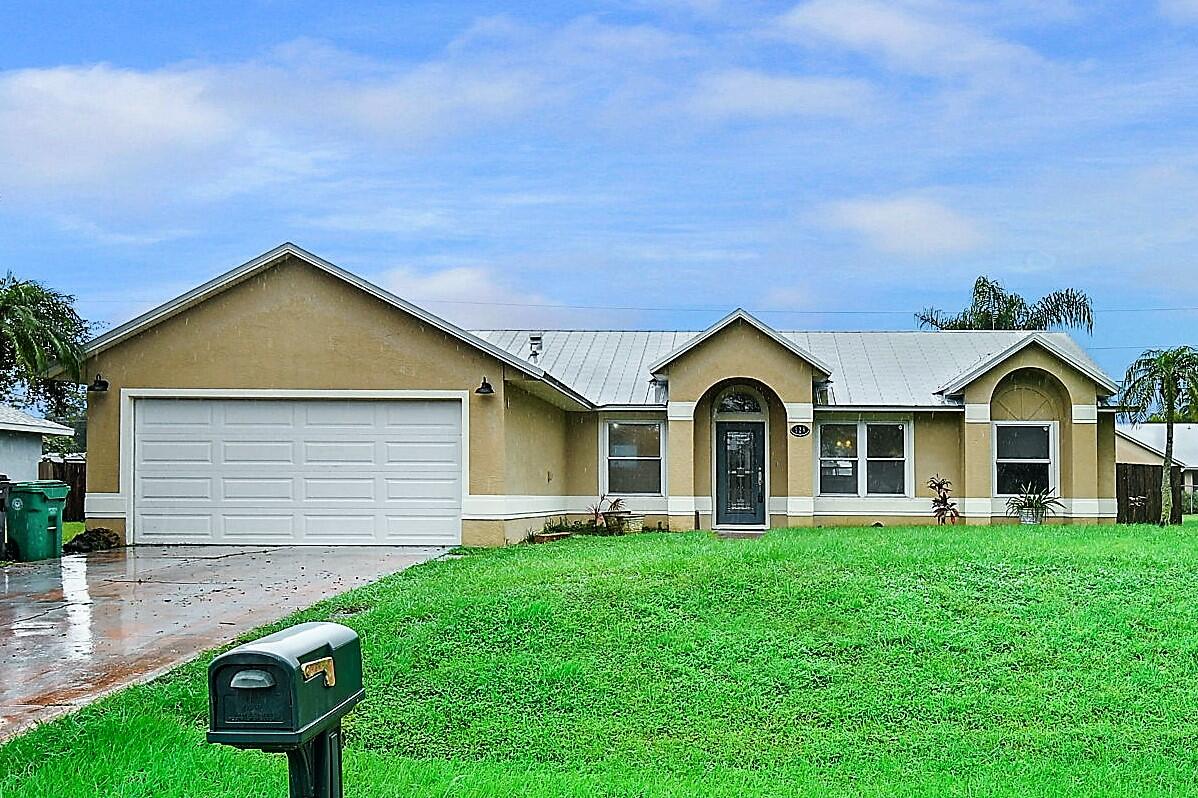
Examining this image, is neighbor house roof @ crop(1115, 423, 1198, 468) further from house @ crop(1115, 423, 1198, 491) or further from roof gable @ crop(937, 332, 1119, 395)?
roof gable @ crop(937, 332, 1119, 395)

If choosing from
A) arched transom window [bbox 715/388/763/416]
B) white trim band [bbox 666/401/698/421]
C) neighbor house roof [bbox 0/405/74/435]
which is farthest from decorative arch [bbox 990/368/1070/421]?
neighbor house roof [bbox 0/405/74/435]

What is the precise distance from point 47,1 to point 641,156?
52.1 feet

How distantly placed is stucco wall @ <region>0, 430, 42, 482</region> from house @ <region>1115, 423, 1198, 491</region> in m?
36.5

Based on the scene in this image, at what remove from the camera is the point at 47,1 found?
16547mm

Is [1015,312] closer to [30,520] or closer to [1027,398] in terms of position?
[1027,398]

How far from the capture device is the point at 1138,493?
2462cm

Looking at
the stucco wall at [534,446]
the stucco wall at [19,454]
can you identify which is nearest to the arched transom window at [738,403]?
the stucco wall at [534,446]

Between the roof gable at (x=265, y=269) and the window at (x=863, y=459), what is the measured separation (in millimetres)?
7285

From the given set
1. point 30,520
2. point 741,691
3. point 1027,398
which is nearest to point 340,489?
point 30,520

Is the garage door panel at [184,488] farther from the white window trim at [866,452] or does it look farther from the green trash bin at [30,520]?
the white window trim at [866,452]

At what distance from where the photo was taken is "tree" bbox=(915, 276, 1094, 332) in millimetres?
40469

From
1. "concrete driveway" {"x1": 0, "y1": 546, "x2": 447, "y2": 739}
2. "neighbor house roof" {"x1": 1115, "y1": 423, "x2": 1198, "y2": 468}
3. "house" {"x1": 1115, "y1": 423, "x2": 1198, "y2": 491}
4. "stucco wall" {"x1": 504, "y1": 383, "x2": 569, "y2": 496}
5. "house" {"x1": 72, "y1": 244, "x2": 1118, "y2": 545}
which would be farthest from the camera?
"neighbor house roof" {"x1": 1115, "y1": 423, "x2": 1198, "y2": 468}

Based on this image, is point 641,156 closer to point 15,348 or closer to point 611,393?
point 611,393

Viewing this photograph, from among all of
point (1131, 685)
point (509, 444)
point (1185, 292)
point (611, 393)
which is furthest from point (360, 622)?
point (1185, 292)
